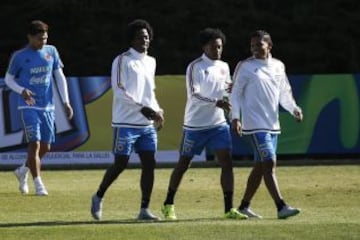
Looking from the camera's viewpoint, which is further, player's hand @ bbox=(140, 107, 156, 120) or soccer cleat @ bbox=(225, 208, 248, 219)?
soccer cleat @ bbox=(225, 208, 248, 219)

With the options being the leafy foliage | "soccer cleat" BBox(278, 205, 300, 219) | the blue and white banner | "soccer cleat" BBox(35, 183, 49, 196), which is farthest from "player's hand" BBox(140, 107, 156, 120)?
the leafy foliage

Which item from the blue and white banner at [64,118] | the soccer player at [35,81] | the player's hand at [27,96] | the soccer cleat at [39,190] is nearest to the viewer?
the player's hand at [27,96]

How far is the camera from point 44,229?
10.7 metres

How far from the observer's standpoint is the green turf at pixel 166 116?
21016 millimetres

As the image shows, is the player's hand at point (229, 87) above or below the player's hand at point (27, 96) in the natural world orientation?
above

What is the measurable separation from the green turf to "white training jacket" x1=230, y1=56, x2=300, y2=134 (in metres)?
9.41

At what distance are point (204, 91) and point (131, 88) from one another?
851 mm

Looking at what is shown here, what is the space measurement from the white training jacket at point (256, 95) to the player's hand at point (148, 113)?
2.90ft

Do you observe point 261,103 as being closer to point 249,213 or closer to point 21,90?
point 249,213

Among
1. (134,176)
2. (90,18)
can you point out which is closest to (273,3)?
(90,18)

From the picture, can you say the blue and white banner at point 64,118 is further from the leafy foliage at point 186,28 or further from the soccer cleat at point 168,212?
the soccer cleat at point 168,212

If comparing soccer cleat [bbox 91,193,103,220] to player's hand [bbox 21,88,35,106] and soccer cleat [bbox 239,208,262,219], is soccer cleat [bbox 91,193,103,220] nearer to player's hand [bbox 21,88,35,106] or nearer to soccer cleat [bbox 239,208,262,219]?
soccer cleat [bbox 239,208,262,219]

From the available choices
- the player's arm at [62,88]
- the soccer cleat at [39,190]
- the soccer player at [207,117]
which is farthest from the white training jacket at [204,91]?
the soccer cleat at [39,190]

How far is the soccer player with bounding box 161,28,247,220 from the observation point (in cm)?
1181
